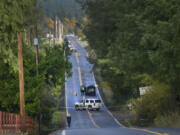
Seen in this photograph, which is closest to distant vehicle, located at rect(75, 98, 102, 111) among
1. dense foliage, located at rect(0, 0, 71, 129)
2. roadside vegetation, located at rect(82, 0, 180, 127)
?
roadside vegetation, located at rect(82, 0, 180, 127)

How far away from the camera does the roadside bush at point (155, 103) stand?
34.8m

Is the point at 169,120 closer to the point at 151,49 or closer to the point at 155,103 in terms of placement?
the point at 155,103

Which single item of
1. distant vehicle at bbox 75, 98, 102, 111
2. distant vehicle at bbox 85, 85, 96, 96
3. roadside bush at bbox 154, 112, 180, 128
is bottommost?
roadside bush at bbox 154, 112, 180, 128

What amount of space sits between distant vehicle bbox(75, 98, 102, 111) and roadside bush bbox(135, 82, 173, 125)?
23.3 metres

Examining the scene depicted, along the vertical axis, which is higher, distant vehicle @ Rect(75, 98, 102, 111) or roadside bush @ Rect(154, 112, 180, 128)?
distant vehicle @ Rect(75, 98, 102, 111)

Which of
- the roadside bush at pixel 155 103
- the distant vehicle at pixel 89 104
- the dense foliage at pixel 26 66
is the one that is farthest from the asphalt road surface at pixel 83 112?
the dense foliage at pixel 26 66

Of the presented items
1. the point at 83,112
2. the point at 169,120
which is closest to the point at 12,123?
the point at 169,120

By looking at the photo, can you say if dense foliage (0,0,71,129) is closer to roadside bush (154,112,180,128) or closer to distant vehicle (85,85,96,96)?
roadside bush (154,112,180,128)

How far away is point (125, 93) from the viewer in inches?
2584

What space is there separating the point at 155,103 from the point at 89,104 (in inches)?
1118

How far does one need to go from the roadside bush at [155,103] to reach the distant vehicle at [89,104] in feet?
76.4

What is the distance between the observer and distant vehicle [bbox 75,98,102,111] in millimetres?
64500

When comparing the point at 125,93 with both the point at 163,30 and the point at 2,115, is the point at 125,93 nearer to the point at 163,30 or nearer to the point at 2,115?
the point at 163,30

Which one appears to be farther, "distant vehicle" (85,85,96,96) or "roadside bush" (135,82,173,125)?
"distant vehicle" (85,85,96,96)
